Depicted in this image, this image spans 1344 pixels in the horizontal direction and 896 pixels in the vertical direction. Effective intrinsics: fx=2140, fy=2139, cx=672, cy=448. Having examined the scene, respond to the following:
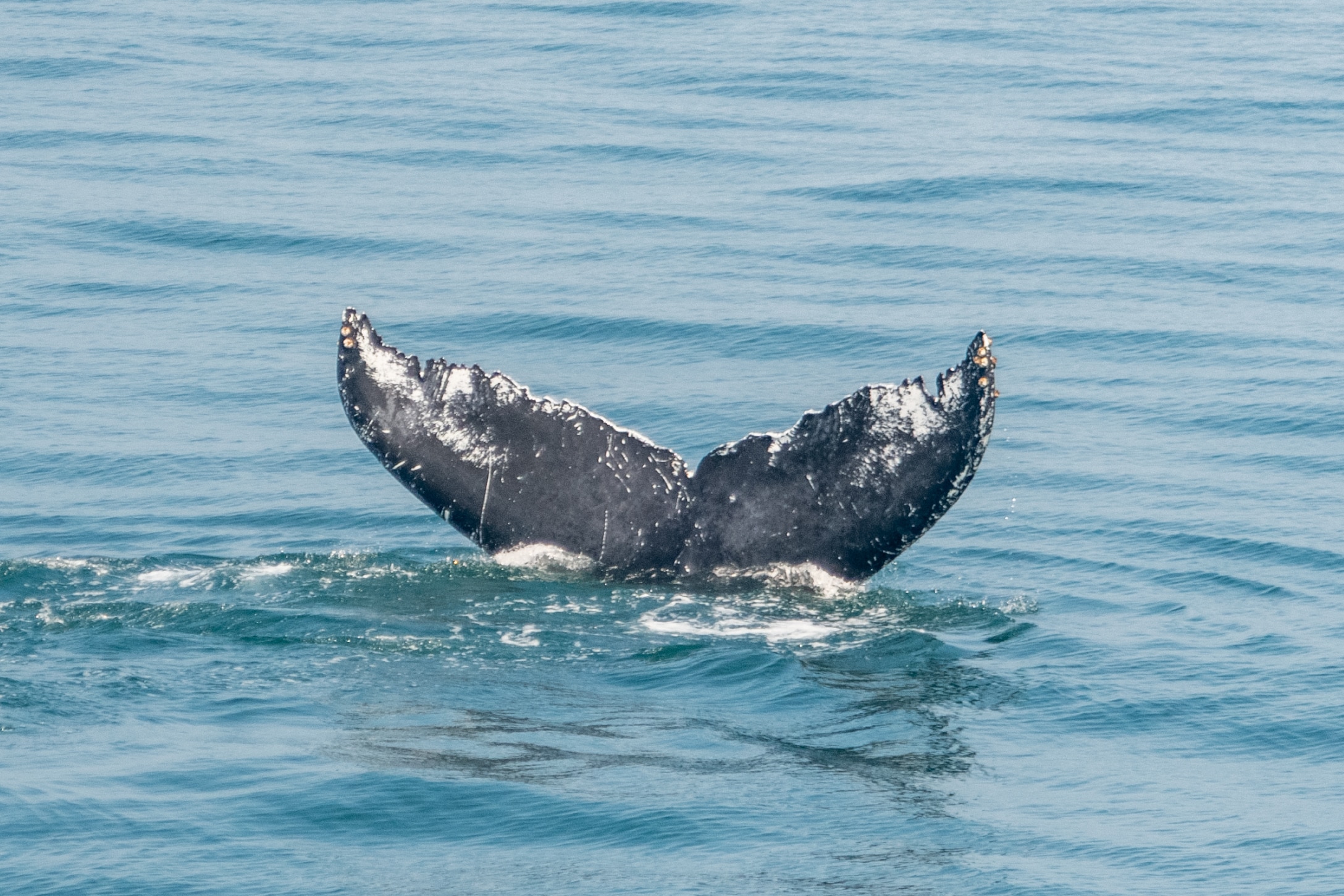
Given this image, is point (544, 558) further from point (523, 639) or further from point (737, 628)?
point (737, 628)

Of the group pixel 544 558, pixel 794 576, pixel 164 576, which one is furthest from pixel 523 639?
pixel 164 576

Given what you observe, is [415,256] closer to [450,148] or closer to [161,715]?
[450,148]

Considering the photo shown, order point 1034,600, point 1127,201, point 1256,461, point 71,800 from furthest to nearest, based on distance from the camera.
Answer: point 1127,201
point 1256,461
point 1034,600
point 71,800

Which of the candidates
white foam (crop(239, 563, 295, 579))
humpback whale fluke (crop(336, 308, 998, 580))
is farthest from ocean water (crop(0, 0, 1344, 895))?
A: humpback whale fluke (crop(336, 308, 998, 580))

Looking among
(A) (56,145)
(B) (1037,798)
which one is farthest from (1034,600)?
(A) (56,145)

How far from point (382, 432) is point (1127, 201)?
46.9 ft

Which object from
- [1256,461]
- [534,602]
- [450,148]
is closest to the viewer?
[534,602]

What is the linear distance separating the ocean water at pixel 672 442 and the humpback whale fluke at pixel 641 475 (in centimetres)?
30

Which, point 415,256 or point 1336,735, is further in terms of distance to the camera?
point 415,256

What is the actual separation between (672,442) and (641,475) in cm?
496

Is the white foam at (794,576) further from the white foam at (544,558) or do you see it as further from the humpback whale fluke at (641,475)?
the white foam at (544,558)

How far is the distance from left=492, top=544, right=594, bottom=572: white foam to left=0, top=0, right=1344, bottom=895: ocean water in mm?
113

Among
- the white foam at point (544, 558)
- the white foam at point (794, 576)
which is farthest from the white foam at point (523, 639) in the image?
the white foam at point (794, 576)

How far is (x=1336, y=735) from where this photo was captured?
9211 millimetres
